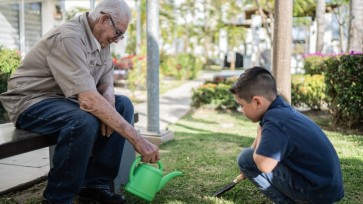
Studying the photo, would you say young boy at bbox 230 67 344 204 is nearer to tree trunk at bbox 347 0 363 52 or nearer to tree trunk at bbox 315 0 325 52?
tree trunk at bbox 347 0 363 52

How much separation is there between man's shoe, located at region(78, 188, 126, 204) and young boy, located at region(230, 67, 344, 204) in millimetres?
1032

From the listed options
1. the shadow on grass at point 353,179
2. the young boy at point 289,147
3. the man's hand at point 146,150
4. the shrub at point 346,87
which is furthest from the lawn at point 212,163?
the young boy at point 289,147

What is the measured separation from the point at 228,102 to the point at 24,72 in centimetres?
591

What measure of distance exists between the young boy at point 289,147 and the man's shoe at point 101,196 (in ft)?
3.39

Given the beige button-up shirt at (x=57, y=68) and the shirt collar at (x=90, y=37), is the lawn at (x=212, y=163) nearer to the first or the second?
the beige button-up shirt at (x=57, y=68)

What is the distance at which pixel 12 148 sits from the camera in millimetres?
2291

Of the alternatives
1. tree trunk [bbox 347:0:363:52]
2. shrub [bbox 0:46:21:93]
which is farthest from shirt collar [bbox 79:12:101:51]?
tree trunk [bbox 347:0:363:52]

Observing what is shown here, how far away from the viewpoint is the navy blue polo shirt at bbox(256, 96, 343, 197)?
2107 mm

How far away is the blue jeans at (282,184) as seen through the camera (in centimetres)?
224

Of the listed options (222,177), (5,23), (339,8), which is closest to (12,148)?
(222,177)

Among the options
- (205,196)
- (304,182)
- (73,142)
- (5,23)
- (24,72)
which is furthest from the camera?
(5,23)

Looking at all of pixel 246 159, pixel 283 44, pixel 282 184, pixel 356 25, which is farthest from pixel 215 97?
pixel 282 184

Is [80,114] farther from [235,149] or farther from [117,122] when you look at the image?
[235,149]

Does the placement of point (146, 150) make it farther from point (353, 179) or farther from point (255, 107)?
point (353, 179)
